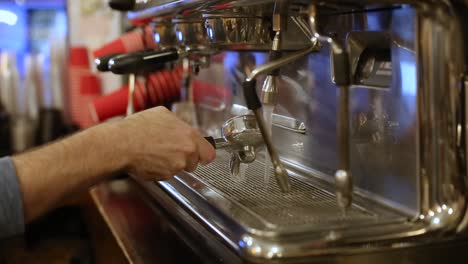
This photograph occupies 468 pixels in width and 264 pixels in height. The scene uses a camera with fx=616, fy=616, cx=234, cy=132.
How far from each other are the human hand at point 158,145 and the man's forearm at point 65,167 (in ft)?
0.04

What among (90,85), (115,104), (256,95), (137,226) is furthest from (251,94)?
→ (90,85)

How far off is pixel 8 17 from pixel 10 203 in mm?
1568

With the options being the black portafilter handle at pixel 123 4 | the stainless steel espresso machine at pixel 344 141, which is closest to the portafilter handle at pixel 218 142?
the stainless steel espresso machine at pixel 344 141

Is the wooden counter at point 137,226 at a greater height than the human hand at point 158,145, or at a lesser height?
lesser

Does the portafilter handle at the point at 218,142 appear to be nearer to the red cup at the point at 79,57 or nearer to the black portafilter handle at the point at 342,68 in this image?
the black portafilter handle at the point at 342,68

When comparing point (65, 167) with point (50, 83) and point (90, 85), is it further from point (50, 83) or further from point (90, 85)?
point (50, 83)

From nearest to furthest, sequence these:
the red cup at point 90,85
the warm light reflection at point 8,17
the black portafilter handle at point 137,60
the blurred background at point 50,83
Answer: the black portafilter handle at point 137,60 < the blurred background at point 50,83 < the red cup at point 90,85 < the warm light reflection at point 8,17

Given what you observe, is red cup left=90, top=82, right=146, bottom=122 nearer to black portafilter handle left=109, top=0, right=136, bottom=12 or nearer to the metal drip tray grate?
black portafilter handle left=109, top=0, right=136, bottom=12

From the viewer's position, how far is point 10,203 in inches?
23.0

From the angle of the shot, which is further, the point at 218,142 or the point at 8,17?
the point at 8,17

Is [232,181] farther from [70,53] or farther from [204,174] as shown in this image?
[70,53]

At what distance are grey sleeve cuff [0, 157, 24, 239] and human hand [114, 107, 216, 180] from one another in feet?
0.35

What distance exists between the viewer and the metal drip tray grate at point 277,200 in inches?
22.2

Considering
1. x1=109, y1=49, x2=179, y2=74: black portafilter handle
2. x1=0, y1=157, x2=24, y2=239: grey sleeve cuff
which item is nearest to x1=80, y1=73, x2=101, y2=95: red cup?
x1=109, y1=49, x2=179, y2=74: black portafilter handle
